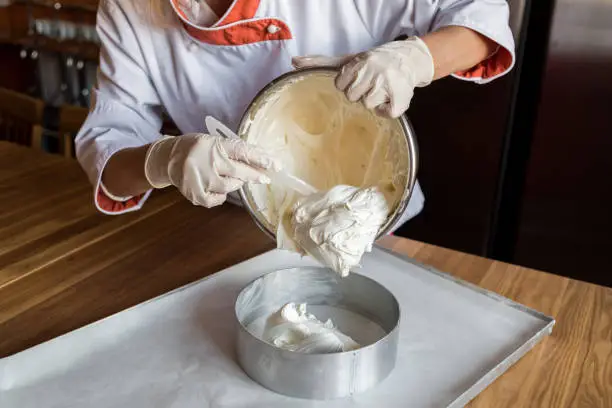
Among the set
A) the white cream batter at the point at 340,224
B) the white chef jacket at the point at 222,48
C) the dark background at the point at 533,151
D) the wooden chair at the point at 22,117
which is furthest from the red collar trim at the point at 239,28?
the wooden chair at the point at 22,117

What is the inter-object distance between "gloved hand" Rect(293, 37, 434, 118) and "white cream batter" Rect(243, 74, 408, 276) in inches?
1.2

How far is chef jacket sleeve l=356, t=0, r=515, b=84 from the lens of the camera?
1.04m

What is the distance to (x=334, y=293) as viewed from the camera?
98 centimetres

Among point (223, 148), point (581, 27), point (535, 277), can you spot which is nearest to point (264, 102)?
point (223, 148)

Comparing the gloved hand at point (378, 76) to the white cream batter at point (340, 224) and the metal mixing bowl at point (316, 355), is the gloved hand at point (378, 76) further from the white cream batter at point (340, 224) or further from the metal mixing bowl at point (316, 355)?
the metal mixing bowl at point (316, 355)

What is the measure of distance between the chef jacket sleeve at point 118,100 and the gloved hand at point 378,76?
1.16ft

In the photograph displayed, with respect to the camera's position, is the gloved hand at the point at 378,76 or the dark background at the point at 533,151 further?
the dark background at the point at 533,151

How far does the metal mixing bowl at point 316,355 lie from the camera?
764 millimetres

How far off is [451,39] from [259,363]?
0.59 meters

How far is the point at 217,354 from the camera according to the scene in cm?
88

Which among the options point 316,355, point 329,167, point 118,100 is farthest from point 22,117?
point 316,355

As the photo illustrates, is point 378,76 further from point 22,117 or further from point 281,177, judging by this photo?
point 22,117

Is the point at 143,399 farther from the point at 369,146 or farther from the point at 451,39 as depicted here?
the point at 451,39

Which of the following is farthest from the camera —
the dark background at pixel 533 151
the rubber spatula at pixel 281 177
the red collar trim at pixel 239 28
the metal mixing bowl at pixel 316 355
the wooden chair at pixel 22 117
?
the wooden chair at pixel 22 117
